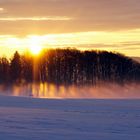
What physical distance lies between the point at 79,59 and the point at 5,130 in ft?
255

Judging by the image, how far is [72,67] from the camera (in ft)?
300

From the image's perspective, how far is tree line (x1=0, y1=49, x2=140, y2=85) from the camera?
88.4m

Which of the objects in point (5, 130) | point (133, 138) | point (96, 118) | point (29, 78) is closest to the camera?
point (133, 138)

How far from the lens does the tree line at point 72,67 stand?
88438 mm

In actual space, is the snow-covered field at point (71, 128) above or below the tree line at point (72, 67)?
below

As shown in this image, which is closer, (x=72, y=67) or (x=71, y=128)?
(x=71, y=128)

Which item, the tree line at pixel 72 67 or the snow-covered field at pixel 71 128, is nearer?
the snow-covered field at pixel 71 128

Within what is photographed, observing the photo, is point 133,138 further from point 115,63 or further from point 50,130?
point 115,63

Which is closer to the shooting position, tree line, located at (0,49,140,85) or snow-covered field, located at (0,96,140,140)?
snow-covered field, located at (0,96,140,140)

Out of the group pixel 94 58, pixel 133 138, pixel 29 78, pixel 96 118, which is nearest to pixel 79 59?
pixel 94 58

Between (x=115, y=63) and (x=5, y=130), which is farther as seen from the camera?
(x=115, y=63)

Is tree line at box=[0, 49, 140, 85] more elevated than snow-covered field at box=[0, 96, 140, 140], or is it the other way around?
tree line at box=[0, 49, 140, 85]

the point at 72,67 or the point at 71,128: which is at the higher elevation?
the point at 72,67

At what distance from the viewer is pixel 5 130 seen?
14.6 m
